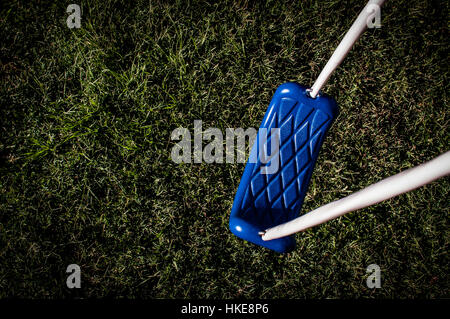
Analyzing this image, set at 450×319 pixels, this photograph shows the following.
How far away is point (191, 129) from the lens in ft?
5.38

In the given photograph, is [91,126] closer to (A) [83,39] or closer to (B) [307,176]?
(A) [83,39]

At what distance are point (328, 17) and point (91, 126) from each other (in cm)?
144

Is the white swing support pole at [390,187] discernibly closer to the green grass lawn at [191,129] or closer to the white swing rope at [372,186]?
the white swing rope at [372,186]

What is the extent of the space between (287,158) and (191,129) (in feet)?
1.90

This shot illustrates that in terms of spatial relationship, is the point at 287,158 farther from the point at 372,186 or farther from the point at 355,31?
the point at 372,186

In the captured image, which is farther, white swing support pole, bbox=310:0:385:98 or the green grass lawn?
the green grass lawn

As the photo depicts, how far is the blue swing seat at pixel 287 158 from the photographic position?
1262mm

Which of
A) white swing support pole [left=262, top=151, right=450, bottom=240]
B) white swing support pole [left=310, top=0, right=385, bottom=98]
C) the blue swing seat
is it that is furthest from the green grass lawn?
white swing support pole [left=262, top=151, right=450, bottom=240]

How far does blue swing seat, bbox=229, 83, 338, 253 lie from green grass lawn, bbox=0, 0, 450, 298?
0.36 m

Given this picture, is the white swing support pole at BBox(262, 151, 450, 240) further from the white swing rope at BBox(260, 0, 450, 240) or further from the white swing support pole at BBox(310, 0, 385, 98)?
the white swing support pole at BBox(310, 0, 385, 98)

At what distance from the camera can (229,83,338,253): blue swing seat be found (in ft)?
4.14

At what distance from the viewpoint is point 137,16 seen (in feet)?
5.54

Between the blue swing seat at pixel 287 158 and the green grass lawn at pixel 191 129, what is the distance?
0.36m
